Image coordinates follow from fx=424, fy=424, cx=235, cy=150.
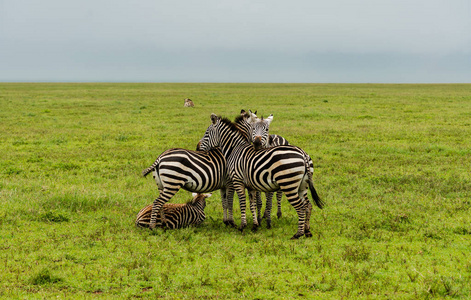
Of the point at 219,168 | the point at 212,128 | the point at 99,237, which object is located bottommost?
the point at 99,237

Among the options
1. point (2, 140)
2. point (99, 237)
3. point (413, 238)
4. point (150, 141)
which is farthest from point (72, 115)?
point (413, 238)

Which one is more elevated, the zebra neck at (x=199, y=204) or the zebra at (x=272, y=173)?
the zebra at (x=272, y=173)

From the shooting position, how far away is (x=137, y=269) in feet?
20.8

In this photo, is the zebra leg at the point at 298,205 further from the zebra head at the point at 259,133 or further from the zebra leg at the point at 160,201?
the zebra leg at the point at 160,201

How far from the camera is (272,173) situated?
7703 millimetres

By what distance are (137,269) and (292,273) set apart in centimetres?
231

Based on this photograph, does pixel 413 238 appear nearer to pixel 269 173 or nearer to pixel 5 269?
pixel 269 173

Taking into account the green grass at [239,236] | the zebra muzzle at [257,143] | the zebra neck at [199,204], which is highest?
the zebra muzzle at [257,143]

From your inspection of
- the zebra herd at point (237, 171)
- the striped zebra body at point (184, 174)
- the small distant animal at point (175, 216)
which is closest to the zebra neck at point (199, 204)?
the small distant animal at point (175, 216)

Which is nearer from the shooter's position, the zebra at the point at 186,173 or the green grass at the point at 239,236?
the green grass at the point at 239,236

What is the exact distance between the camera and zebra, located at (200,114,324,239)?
25.0ft

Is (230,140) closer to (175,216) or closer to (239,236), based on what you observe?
(175,216)

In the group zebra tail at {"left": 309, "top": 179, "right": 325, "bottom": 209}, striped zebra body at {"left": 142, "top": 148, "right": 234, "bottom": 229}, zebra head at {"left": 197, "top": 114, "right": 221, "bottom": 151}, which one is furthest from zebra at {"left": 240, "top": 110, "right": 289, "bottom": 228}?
zebra tail at {"left": 309, "top": 179, "right": 325, "bottom": 209}

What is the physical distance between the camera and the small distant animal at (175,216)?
834 centimetres
